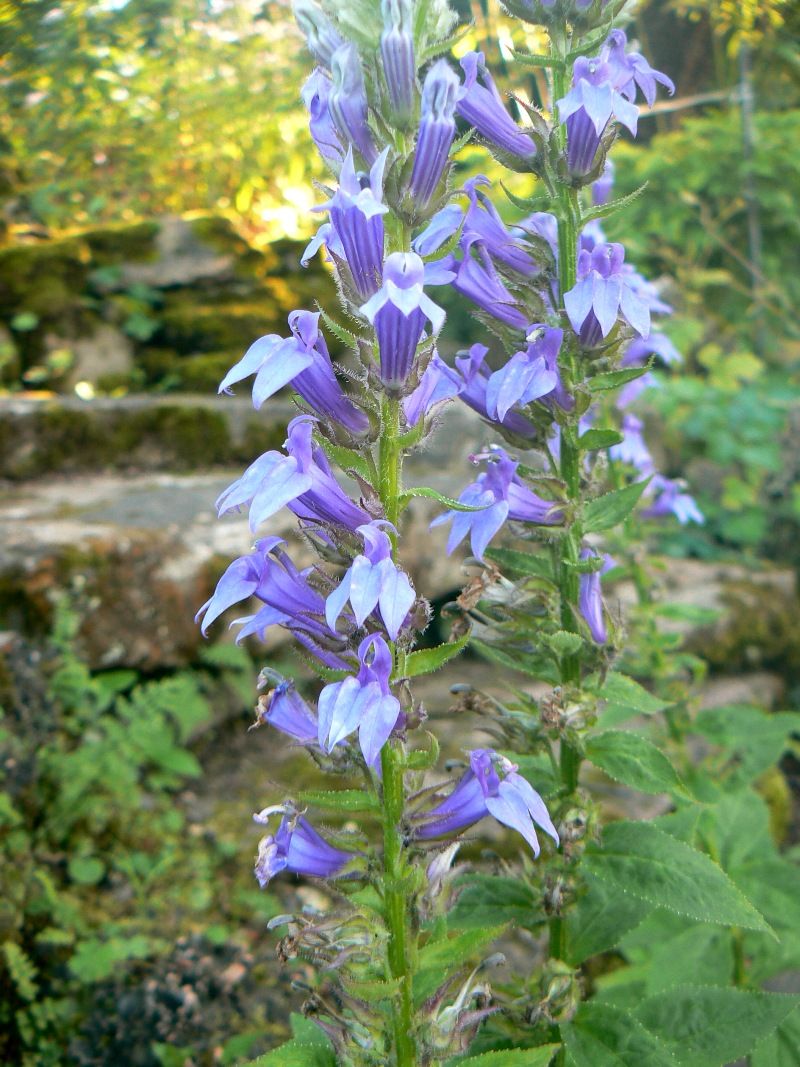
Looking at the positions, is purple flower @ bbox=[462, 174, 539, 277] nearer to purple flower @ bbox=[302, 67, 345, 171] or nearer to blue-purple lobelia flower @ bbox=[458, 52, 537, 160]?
blue-purple lobelia flower @ bbox=[458, 52, 537, 160]

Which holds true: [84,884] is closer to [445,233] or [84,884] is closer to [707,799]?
[707,799]

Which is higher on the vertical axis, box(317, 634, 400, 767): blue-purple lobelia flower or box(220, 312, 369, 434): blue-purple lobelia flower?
box(220, 312, 369, 434): blue-purple lobelia flower

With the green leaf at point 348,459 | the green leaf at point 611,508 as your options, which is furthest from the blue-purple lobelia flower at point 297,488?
the green leaf at point 611,508

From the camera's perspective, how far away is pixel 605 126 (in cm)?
149

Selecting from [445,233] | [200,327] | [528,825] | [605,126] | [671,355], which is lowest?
[200,327]

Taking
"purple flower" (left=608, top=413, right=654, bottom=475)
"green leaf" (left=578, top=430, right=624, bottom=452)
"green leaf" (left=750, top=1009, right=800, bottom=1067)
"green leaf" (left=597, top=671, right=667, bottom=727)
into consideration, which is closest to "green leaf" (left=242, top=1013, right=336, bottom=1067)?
"green leaf" (left=597, top=671, right=667, bottom=727)

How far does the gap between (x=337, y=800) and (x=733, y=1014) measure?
95 cm

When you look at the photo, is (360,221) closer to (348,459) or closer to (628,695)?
(348,459)

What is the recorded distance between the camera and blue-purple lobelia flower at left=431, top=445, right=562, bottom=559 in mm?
1508

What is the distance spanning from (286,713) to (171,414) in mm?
4478

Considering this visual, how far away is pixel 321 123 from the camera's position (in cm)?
134

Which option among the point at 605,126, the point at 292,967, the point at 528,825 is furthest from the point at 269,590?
the point at 292,967

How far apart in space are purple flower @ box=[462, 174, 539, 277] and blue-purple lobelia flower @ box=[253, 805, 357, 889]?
1032 mm

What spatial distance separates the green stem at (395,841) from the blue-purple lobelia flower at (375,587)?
0.37 ft
